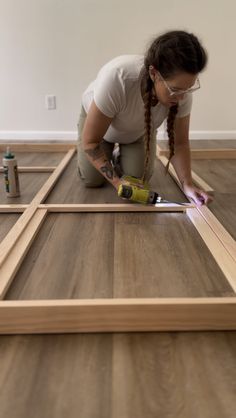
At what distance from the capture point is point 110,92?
1.51 metres

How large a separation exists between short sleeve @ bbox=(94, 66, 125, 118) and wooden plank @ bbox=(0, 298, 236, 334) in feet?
2.91

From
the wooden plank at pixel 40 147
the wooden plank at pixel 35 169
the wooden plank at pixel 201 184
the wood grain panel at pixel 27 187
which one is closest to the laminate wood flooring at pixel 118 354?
the wood grain panel at pixel 27 187

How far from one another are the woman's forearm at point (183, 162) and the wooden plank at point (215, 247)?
0.20 metres

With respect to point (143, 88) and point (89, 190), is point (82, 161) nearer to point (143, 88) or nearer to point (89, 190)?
point (89, 190)

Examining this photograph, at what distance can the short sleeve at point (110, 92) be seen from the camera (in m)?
1.50

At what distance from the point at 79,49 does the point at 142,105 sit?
7.20 ft

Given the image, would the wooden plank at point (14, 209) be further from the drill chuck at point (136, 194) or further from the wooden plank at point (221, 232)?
the wooden plank at point (221, 232)

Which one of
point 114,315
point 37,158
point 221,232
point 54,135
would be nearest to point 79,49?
point 54,135

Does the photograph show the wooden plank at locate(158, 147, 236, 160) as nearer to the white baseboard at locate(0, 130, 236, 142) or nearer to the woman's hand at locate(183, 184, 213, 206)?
the white baseboard at locate(0, 130, 236, 142)

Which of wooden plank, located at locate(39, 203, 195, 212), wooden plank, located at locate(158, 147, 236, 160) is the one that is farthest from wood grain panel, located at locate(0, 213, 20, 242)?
wooden plank, located at locate(158, 147, 236, 160)

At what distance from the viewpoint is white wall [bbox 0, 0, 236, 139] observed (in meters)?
3.37

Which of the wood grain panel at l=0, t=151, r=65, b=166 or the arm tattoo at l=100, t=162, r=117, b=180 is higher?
the arm tattoo at l=100, t=162, r=117, b=180

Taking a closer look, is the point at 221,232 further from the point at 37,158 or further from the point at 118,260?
the point at 37,158

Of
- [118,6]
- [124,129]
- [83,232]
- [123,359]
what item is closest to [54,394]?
[123,359]
